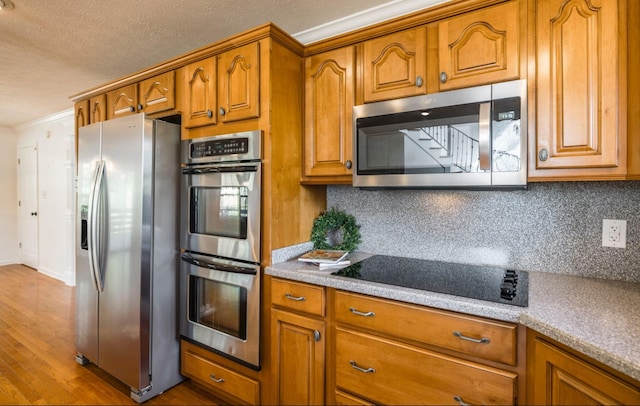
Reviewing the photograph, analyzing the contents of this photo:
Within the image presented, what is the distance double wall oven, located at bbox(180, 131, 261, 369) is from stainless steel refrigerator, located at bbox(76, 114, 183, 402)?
10 cm

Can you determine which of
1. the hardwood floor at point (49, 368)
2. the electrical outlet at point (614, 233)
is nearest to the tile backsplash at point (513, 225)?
the electrical outlet at point (614, 233)

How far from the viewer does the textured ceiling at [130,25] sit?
2.04 metres

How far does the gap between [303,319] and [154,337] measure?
109cm

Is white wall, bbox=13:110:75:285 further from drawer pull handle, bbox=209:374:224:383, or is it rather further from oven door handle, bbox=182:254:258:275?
drawer pull handle, bbox=209:374:224:383

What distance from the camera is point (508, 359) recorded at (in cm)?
121

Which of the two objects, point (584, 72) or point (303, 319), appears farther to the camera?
point (303, 319)

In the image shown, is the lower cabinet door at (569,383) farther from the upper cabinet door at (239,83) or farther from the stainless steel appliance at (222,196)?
the upper cabinet door at (239,83)

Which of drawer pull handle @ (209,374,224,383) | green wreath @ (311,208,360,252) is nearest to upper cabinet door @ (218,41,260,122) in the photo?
green wreath @ (311,208,360,252)

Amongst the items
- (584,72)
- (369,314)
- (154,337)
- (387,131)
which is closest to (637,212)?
(584,72)

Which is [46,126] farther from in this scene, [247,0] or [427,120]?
[427,120]

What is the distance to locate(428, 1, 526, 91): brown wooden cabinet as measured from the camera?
1.48 metres

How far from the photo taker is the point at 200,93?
2.16 meters

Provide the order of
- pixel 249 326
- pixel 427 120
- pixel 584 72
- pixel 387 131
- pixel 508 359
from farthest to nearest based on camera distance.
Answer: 1. pixel 249 326
2. pixel 387 131
3. pixel 427 120
4. pixel 584 72
5. pixel 508 359

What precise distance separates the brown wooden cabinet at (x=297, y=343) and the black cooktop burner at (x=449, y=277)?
0.76ft
